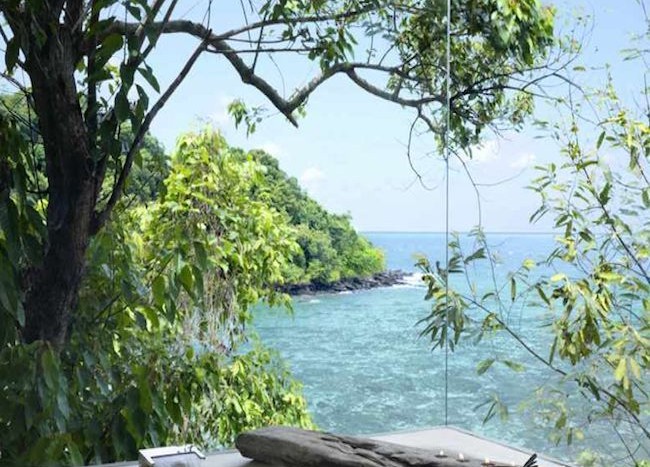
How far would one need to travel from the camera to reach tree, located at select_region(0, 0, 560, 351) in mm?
2393

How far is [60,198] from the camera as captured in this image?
107 inches

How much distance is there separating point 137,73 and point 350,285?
3.83 feet

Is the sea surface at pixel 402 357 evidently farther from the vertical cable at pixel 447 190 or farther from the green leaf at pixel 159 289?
the green leaf at pixel 159 289

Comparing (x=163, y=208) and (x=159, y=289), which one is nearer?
(x=159, y=289)

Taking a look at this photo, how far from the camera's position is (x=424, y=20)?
11.9 feet

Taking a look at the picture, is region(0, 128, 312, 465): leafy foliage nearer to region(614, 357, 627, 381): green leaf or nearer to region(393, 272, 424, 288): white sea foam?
region(393, 272, 424, 288): white sea foam

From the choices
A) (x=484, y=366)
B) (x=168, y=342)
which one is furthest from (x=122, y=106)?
(x=484, y=366)

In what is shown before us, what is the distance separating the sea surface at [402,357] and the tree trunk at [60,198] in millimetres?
991

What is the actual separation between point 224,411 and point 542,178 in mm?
A: 1523

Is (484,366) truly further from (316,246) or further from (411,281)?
(316,246)

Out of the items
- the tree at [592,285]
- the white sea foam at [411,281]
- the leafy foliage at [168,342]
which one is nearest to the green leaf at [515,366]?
the tree at [592,285]

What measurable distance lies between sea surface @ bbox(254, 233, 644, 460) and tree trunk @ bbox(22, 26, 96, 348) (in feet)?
3.25

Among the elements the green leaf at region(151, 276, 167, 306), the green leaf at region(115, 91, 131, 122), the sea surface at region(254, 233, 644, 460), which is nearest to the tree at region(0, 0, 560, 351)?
the green leaf at region(115, 91, 131, 122)

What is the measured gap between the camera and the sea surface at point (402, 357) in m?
3.45
